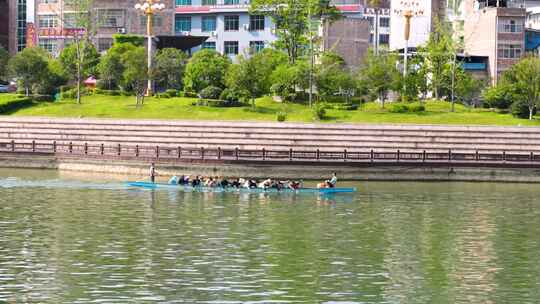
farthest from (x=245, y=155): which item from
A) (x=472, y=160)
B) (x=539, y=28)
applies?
(x=539, y=28)

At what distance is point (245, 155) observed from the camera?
327ft

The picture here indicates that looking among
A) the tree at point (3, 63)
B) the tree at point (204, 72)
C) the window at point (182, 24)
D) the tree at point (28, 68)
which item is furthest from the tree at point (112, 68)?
the window at point (182, 24)

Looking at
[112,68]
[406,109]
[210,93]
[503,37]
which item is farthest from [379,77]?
[503,37]

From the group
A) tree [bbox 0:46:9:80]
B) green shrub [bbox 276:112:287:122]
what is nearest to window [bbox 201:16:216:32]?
tree [bbox 0:46:9:80]

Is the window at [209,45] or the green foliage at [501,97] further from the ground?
the window at [209,45]

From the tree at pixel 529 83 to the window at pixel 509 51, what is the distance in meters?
25.9

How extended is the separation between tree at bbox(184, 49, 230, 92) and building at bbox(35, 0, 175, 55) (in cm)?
2164

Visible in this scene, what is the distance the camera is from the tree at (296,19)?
141875 mm

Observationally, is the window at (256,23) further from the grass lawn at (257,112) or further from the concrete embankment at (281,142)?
the concrete embankment at (281,142)

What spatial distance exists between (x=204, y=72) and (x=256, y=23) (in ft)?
130

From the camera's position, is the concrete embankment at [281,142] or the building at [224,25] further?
the building at [224,25]

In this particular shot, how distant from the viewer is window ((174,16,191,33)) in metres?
174

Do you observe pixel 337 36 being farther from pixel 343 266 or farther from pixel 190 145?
pixel 343 266

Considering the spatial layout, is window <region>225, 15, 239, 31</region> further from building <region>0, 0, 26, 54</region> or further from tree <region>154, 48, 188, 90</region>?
building <region>0, 0, 26, 54</region>
